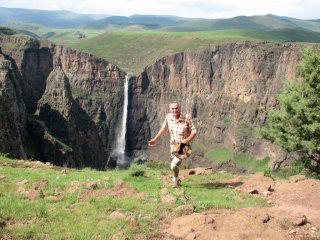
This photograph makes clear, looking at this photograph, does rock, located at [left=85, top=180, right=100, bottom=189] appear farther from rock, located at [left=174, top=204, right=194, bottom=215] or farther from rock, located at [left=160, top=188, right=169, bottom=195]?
rock, located at [left=174, top=204, right=194, bottom=215]

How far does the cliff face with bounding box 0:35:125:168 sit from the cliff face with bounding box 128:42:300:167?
38.8 feet

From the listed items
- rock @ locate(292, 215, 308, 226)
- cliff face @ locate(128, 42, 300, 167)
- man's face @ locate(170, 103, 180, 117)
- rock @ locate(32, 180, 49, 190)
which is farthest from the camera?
cliff face @ locate(128, 42, 300, 167)

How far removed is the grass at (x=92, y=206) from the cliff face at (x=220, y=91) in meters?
119

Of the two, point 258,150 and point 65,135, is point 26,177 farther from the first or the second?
point 258,150

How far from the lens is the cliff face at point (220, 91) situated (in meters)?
141

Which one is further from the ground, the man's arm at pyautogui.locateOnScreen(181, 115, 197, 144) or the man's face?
the man's face

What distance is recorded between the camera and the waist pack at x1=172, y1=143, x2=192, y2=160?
1512cm

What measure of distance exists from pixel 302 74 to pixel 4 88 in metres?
77.5

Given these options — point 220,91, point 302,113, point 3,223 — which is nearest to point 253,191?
point 3,223

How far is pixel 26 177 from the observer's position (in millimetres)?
16734

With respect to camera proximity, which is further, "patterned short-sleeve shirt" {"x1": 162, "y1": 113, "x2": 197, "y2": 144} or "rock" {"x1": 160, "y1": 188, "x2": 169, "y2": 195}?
"patterned short-sleeve shirt" {"x1": 162, "y1": 113, "x2": 197, "y2": 144}

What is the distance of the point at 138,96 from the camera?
178500mm

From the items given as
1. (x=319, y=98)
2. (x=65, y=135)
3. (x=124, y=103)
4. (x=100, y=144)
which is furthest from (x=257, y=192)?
(x=124, y=103)

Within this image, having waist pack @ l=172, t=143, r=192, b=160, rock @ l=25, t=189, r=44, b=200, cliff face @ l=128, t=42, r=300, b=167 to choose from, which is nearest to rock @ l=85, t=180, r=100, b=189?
rock @ l=25, t=189, r=44, b=200
